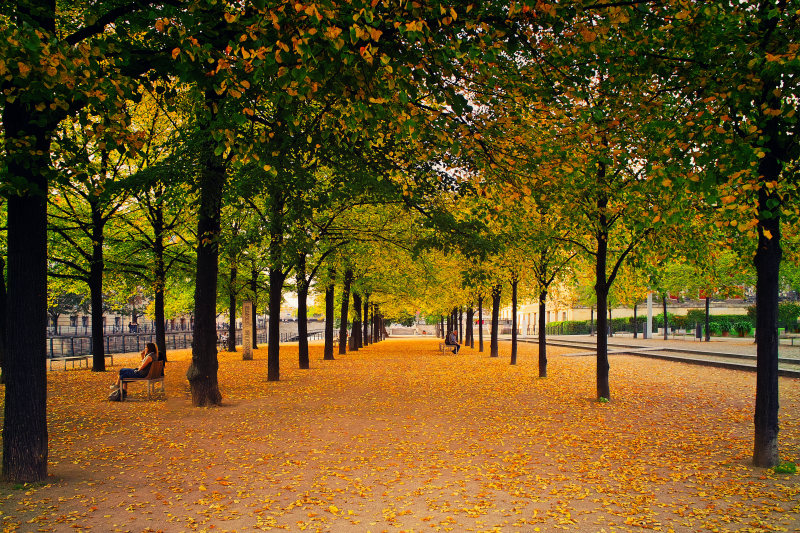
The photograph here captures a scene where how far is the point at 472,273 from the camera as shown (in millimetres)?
9742

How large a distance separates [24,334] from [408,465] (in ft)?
15.8

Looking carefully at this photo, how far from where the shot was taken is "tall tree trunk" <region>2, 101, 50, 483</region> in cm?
630

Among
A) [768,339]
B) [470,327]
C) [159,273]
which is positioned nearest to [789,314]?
[470,327]

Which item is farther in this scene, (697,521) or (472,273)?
(472,273)

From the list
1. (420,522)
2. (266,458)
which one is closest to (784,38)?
(420,522)

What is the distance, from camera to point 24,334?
633 cm

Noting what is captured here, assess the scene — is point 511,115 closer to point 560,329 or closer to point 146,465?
point 146,465

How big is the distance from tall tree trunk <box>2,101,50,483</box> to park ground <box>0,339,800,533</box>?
41 cm

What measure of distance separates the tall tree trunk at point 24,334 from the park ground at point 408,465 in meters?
0.41

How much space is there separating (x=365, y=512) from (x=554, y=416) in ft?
21.4

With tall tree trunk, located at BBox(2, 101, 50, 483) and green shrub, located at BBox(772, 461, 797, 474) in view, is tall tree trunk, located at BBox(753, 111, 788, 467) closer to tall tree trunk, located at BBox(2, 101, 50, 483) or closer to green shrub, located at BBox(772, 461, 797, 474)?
green shrub, located at BBox(772, 461, 797, 474)

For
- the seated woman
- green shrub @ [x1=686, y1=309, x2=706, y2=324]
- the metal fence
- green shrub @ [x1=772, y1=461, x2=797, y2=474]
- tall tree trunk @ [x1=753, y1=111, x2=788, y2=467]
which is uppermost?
tall tree trunk @ [x1=753, y1=111, x2=788, y2=467]

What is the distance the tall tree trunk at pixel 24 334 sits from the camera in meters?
6.30

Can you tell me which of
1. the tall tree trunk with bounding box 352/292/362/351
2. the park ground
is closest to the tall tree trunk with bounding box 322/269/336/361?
the tall tree trunk with bounding box 352/292/362/351
